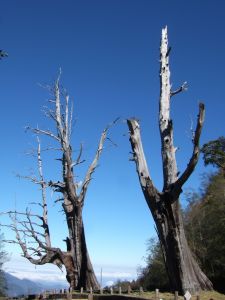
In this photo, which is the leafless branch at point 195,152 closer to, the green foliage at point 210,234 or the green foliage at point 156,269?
the green foliage at point 210,234

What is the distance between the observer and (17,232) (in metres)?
33.1

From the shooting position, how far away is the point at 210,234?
1590 inches

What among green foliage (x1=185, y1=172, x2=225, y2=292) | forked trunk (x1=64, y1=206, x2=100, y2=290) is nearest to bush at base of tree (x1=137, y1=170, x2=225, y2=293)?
green foliage (x1=185, y1=172, x2=225, y2=292)

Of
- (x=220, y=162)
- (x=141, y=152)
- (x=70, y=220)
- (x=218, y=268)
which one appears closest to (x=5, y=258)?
(x=220, y=162)

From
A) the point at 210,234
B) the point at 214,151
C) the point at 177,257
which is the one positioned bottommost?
the point at 177,257

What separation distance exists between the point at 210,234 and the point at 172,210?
22999mm

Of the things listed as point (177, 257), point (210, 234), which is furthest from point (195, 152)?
point (210, 234)

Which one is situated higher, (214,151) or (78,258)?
(214,151)

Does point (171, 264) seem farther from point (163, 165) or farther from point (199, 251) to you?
point (199, 251)

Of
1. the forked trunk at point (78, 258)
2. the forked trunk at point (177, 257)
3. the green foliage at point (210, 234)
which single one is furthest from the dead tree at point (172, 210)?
the green foliage at point (210, 234)

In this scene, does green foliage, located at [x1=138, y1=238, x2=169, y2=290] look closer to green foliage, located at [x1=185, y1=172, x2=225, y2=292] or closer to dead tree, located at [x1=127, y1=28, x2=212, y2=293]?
green foliage, located at [x1=185, y1=172, x2=225, y2=292]

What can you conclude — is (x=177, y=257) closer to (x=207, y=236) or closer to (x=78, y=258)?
(x=78, y=258)

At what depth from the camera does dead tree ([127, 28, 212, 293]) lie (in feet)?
58.3

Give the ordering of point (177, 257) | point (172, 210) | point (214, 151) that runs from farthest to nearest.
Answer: point (214, 151), point (172, 210), point (177, 257)
